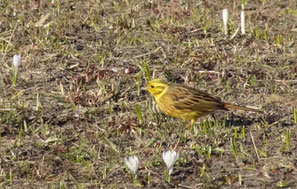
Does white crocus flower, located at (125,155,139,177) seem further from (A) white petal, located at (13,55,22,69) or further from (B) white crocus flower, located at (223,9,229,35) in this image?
(B) white crocus flower, located at (223,9,229,35)

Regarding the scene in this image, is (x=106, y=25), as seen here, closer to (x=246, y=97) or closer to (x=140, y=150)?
(x=246, y=97)

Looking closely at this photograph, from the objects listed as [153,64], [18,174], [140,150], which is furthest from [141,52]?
[18,174]

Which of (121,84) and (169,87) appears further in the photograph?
(121,84)

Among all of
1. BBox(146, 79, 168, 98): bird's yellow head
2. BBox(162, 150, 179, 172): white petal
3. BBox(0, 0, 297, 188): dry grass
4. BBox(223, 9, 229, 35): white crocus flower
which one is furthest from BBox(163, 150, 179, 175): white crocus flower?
BBox(223, 9, 229, 35): white crocus flower

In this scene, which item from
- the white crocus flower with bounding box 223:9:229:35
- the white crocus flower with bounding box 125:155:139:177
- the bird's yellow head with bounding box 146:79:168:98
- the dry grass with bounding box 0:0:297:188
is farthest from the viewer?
the white crocus flower with bounding box 223:9:229:35

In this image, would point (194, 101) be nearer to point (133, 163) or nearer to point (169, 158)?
point (169, 158)

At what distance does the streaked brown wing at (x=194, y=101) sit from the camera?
8.73 m

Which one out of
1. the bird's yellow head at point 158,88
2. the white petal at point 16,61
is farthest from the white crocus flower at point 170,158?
the white petal at point 16,61

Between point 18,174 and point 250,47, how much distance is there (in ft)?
14.2

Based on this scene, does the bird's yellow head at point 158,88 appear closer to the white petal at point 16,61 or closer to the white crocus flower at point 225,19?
the white petal at point 16,61

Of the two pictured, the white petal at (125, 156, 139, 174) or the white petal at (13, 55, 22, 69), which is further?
the white petal at (13, 55, 22, 69)

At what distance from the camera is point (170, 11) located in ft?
39.1

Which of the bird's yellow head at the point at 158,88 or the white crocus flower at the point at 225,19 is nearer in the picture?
the bird's yellow head at the point at 158,88

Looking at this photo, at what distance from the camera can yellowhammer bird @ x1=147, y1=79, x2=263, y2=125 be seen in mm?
8742
